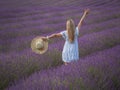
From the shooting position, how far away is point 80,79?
2.57m

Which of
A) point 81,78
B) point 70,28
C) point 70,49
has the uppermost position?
point 70,28

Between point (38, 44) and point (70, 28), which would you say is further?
point (70, 28)

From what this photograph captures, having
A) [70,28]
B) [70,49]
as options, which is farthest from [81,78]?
[70,49]

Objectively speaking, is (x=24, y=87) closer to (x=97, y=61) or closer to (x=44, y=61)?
(x=97, y=61)

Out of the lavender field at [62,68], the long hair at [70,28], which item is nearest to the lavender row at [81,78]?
the lavender field at [62,68]

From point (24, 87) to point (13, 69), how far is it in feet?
4.40

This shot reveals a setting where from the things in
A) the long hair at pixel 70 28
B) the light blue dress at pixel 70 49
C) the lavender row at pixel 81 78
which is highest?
the long hair at pixel 70 28

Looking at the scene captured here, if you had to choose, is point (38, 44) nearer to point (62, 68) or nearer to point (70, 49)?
point (62, 68)

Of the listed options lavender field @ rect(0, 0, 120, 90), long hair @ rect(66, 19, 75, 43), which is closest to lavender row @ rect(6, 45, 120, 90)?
lavender field @ rect(0, 0, 120, 90)

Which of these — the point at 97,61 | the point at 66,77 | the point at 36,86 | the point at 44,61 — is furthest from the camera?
the point at 44,61

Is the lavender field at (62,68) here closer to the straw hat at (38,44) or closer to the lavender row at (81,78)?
the lavender row at (81,78)

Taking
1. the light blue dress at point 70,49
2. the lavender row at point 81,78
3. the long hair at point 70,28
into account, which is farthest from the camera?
the light blue dress at point 70,49

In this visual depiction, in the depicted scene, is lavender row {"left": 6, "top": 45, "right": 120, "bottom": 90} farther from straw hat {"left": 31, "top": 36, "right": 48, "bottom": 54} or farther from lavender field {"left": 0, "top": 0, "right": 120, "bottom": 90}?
straw hat {"left": 31, "top": 36, "right": 48, "bottom": 54}

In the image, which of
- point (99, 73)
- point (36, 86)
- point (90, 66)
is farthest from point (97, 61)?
point (36, 86)
